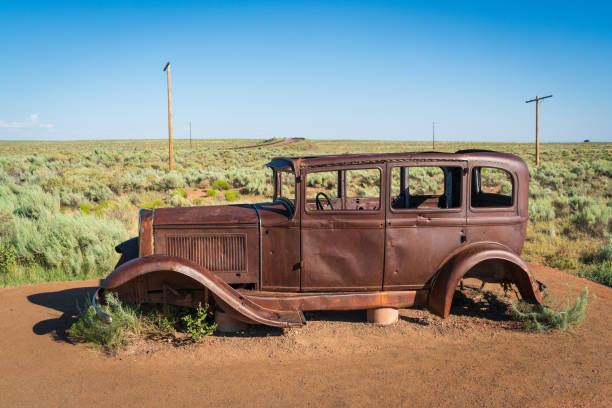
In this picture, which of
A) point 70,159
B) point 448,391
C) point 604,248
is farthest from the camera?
point 70,159

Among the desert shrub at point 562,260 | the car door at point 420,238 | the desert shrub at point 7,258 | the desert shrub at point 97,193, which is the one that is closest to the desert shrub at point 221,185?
the desert shrub at point 97,193

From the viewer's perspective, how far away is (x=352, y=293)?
197 inches

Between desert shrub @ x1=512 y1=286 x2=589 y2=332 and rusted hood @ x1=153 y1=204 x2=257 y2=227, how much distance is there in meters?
3.38

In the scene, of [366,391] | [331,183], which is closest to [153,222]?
[366,391]

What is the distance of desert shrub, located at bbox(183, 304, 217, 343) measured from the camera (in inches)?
187

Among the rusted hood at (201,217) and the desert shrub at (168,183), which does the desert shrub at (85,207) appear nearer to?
the desert shrub at (168,183)

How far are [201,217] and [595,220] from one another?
10855 mm

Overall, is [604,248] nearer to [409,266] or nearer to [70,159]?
[409,266]

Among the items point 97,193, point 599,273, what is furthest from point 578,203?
point 97,193

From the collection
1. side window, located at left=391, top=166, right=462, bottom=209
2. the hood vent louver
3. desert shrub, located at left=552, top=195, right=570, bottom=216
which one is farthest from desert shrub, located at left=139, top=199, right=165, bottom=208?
desert shrub, located at left=552, top=195, right=570, bottom=216

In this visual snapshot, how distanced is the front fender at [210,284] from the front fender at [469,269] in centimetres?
160

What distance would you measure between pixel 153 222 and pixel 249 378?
2052 millimetres

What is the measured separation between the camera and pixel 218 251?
495 cm

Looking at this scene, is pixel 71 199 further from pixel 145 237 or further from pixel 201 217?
pixel 201 217
